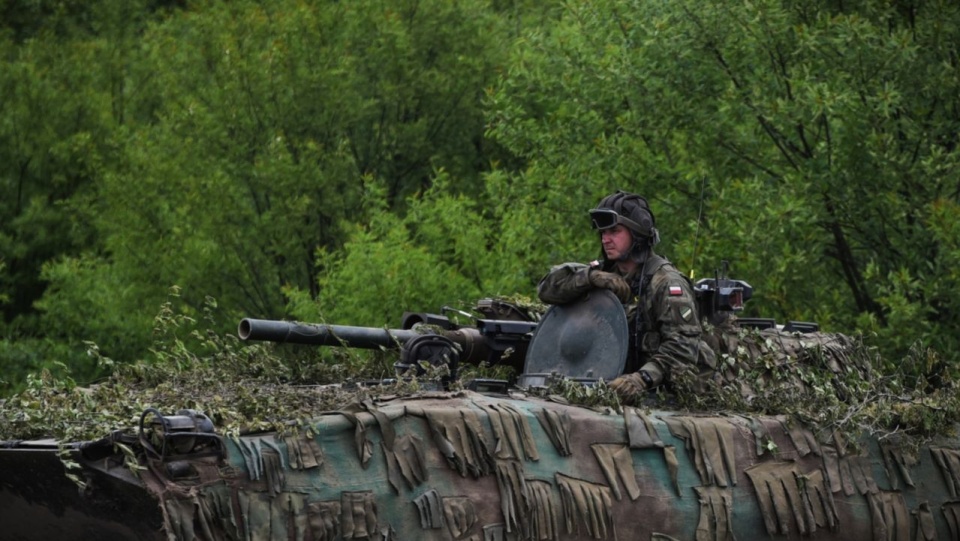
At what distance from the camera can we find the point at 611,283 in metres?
10.7

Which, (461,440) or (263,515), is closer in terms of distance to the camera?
(263,515)

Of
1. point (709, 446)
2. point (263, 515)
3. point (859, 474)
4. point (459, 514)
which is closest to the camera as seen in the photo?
point (263, 515)

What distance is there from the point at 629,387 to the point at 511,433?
3.96 ft

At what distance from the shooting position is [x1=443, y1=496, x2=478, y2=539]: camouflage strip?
8.72 m

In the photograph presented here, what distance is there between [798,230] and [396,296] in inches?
217

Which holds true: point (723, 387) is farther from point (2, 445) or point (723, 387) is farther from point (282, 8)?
point (282, 8)

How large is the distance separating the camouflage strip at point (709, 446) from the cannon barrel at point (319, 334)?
6.07 ft

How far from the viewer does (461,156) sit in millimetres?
27812

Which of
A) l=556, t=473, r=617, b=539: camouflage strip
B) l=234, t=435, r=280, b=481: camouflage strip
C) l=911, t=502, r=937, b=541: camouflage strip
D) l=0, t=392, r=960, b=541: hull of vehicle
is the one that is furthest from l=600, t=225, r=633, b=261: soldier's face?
l=234, t=435, r=280, b=481: camouflage strip

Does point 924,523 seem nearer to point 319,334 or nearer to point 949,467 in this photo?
point 949,467

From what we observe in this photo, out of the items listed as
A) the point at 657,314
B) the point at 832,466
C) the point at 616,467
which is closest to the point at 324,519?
the point at 616,467

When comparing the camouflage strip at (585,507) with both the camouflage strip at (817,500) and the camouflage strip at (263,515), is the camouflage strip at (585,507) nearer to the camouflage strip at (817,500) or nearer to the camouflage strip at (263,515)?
the camouflage strip at (817,500)

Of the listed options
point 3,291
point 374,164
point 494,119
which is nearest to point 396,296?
point 494,119

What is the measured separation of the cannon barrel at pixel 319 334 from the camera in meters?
10.3
